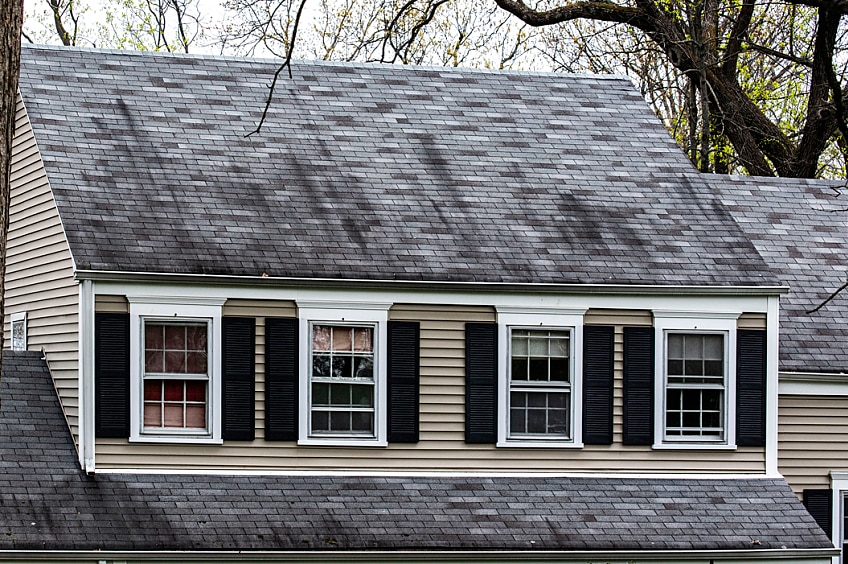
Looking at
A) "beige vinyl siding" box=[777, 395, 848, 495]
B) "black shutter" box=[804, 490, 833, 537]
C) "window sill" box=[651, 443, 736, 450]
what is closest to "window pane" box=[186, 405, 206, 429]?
"window sill" box=[651, 443, 736, 450]

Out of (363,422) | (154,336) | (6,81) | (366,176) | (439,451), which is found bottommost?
(439,451)

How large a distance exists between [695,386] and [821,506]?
7.74 ft

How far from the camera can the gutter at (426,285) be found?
1533 centimetres

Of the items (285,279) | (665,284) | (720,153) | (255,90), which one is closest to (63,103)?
(255,90)

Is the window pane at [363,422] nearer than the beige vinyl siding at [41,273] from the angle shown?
No

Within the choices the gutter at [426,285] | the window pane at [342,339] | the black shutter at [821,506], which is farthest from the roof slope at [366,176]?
the black shutter at [821,506]

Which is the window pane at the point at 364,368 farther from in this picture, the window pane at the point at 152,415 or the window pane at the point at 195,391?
the window pane at the point at 152,415

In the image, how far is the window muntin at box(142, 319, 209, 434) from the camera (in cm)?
1551

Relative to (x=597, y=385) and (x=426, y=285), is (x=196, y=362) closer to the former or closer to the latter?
(x=426, y=285)

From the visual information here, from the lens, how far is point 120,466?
50.1 ft

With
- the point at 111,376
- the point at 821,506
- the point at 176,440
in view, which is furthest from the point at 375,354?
the point at 821,506

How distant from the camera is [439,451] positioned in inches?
640

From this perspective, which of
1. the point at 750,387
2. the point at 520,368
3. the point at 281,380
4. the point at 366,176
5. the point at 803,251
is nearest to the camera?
the point at 281,380

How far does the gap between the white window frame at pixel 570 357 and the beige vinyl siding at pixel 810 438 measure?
8.83ft
